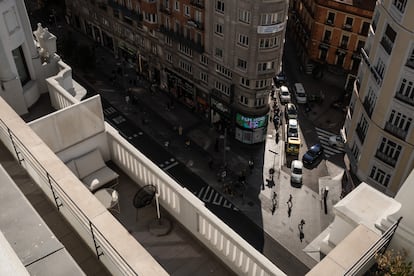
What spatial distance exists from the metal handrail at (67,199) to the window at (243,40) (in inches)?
1717

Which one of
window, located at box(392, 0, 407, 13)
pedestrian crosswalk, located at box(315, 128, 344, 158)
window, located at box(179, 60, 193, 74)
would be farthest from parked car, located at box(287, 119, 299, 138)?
window, located at box(392, 0, 407, 13)

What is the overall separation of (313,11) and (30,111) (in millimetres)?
62821

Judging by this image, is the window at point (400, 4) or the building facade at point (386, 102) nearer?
the window at point (400, 4)

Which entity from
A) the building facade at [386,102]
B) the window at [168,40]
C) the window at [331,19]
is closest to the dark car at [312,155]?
the building facade at [386,102]

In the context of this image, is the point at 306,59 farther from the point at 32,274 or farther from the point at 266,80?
the point at 32,274

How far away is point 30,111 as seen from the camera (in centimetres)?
2809

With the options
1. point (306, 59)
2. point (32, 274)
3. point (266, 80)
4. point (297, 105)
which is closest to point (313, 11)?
point (306, 59)

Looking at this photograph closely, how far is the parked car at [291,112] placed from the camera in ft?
232

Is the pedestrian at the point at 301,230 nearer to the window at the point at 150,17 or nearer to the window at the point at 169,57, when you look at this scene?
the window at the point at 169,57

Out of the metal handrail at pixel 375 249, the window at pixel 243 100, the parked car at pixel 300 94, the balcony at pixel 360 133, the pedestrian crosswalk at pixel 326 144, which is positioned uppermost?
the metal handrail at pixel 375 249

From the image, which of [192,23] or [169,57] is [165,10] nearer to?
[192,23]

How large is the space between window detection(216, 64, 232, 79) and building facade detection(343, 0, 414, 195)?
771 inches

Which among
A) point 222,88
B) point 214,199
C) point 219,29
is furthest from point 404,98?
point 222,88

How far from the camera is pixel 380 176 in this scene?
46750mm
